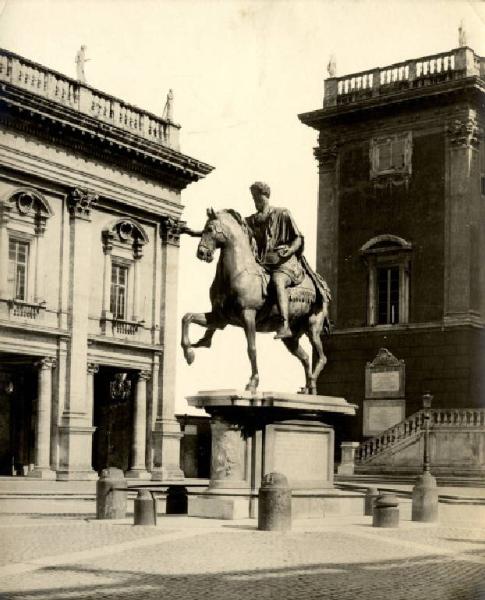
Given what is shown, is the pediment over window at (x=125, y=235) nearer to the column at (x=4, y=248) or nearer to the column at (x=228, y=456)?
the column at (x=4, y=248)

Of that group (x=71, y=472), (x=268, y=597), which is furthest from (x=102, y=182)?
(x=268, y=597)

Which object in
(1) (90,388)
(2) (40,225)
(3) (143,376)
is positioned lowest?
(1) (90,388)

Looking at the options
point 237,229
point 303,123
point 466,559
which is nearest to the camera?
point 466,559

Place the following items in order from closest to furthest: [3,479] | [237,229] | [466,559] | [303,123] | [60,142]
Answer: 1. [466,559]
2. [237,229]
3. [3,479]
4. [60,142]
5. [303,123]

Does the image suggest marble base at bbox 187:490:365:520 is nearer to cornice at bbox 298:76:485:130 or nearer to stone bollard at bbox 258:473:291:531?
stone bollard at bbox 258:473:291:531

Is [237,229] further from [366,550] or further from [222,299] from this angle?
[366,550]

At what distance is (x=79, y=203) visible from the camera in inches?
1355

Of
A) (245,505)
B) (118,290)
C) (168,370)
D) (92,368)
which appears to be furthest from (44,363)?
Result: (245,505)

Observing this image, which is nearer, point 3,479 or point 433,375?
point 3,479

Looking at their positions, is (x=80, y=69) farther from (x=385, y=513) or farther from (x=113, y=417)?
(x=385, y=513)

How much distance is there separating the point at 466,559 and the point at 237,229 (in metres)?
6.38

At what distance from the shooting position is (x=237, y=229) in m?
17.3

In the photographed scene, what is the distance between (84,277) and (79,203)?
7.23 ft

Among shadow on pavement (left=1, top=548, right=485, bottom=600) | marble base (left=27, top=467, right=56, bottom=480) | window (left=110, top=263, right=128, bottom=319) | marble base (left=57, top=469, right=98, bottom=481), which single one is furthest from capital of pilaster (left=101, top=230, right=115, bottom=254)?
shadow on pavement (left=1, top=548, right=485, bottom=600)
